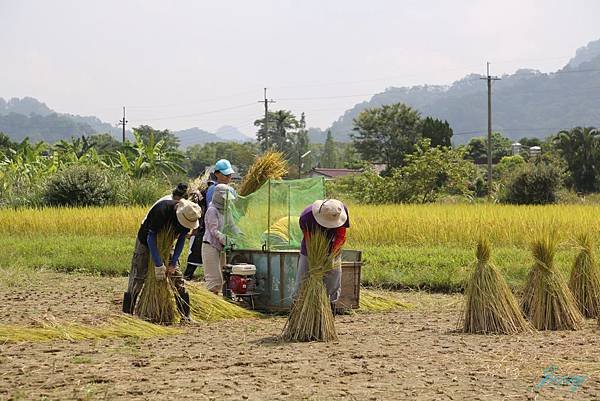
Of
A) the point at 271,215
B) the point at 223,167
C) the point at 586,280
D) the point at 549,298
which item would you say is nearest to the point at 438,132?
the point at 223,167

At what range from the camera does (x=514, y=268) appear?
1298cm

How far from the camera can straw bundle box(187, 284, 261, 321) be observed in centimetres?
934

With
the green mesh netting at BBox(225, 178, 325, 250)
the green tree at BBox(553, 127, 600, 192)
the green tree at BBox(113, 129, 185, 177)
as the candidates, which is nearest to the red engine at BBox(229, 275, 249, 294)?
the green mesh netting at BBox(225, 178, 325, 250)

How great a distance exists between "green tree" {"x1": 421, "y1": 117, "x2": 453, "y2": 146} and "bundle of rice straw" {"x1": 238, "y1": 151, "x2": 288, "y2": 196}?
48.2 metres

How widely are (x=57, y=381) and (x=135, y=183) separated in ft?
87.9

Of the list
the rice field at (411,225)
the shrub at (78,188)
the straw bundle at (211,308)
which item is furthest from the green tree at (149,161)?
the straw bundle at (211,308)

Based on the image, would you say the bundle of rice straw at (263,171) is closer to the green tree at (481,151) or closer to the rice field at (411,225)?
the rice field at (411,225)

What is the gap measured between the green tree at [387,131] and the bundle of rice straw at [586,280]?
55495 millimetres

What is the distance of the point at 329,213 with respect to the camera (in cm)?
817

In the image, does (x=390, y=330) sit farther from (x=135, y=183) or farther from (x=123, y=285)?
(x=135, y=183)

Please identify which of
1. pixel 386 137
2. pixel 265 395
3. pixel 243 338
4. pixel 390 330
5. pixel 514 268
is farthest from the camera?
pixel 386 137

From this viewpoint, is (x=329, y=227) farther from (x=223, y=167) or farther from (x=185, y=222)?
(x=223, y=167)

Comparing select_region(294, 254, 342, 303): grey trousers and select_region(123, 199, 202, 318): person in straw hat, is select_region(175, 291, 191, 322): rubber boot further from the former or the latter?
select_region(294, 254, 342, 303): grey trousers

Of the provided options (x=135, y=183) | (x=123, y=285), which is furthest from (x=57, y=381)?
(x=135, y=183)
